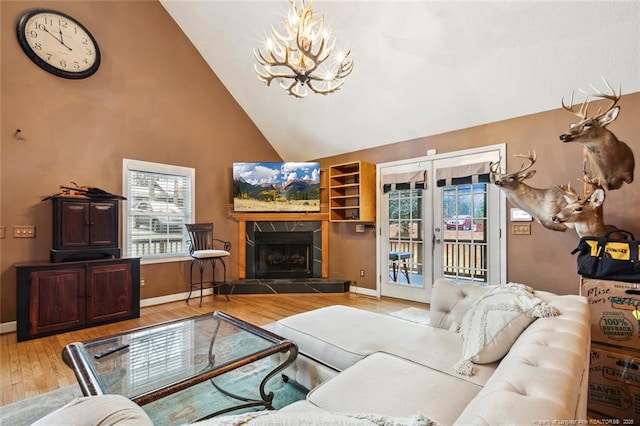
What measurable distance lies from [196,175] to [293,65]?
3.30m

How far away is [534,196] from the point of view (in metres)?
3.14

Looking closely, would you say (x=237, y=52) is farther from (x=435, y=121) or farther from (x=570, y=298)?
(x=570, y=298)

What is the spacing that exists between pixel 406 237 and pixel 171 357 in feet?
12.7

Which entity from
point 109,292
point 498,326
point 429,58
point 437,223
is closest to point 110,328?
point 109,292

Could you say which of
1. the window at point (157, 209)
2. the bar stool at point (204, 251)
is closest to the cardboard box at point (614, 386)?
the bar stool at point (204, 251)

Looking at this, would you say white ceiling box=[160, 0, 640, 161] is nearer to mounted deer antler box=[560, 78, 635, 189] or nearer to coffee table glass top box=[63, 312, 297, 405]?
mounted deer antler box=[560, 78, 635, 189]

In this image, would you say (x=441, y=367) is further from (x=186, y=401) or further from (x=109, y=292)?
(x=109, y=292)

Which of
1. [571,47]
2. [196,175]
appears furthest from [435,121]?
[196,175]

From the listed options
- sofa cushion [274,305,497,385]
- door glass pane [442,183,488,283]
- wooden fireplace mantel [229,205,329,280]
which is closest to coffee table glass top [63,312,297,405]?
sofa cushion [274,305,497,385]

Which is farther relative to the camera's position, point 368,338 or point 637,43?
point 637,43

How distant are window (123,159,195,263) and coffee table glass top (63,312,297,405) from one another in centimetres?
267

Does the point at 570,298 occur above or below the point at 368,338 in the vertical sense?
above

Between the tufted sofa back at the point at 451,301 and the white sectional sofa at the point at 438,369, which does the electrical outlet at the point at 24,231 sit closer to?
the white sectional sofa at the point at 438,369

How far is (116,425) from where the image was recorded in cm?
64
